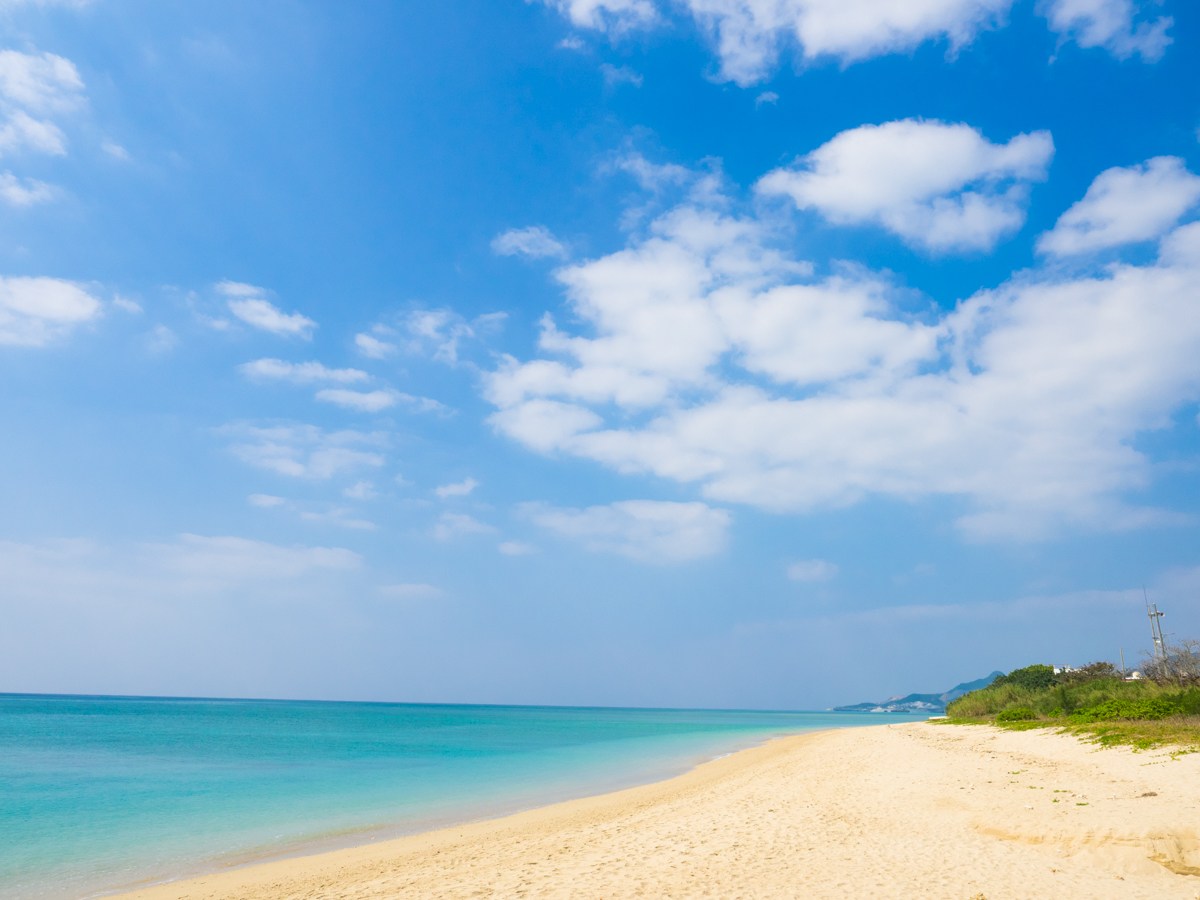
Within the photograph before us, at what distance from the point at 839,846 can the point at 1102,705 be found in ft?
73.8

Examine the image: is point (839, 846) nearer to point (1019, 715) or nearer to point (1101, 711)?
point (1101, 711)

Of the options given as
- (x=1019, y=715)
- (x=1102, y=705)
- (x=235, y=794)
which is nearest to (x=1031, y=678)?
(x=1019, y=715)

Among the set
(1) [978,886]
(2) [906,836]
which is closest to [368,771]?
(2) [906,836]

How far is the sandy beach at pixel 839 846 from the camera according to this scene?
9766mm

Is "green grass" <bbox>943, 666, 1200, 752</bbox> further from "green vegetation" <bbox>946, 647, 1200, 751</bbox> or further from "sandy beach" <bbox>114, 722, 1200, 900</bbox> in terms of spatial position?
"sandy beach" <bbox>114, 722, 1200, 900</bbox>

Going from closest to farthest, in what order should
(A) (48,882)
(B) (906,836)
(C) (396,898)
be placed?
(C) (396,898)
(B) (906,836)
(A) (48,882)

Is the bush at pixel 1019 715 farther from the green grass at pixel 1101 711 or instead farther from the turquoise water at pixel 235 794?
the turquoise water at pixel 235 794

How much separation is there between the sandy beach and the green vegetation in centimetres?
336

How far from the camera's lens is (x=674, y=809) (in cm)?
1777

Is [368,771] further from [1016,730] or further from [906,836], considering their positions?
[1016,730]

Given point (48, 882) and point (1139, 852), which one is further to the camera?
point (48, 882)

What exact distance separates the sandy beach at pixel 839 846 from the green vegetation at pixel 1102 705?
3.36 m

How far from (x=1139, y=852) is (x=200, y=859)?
17.6 m

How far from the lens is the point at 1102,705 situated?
27797mm
